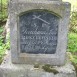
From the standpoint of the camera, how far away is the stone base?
4.04 meters

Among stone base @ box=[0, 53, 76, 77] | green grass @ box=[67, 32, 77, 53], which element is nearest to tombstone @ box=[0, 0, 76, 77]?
stone base @ box=[0, 53, 76, 77]

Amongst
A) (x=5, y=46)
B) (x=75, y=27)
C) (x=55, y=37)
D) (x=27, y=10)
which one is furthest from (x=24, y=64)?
(x=75, y=27)

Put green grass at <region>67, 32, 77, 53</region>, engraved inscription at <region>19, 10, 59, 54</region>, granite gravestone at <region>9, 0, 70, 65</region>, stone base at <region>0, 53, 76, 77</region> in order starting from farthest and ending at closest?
1. green grass at <region>67, 32, 77, 53</region>
2. stone base at <region>0, 53, 76, 77</region>
3. engraved inscription at <region>19, 10, 59, 54</region>
4. granite gravestone at <region>9, 0, 70, 65</region>

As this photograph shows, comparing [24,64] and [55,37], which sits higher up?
[55,37]

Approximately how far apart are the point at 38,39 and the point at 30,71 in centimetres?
59

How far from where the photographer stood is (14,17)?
12.5 ft

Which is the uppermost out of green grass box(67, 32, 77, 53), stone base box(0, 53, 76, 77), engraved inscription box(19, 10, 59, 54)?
engraved inscription box(19, 10, 59, 54)

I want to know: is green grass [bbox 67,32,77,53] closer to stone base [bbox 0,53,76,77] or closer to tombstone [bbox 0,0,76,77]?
tombstone [bbox 0,0,76,77]

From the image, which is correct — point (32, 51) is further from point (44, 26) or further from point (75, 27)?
point (75, 27)

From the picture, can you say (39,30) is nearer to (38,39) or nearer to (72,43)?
(38,39)

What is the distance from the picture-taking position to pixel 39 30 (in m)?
3.94

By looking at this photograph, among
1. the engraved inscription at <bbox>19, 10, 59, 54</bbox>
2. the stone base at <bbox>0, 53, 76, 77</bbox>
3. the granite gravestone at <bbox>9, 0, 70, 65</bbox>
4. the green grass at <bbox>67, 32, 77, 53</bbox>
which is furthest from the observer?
the green grass at <bbox>67, 32, 77, 53</bbox>

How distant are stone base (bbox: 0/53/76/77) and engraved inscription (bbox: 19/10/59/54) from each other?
0.30m

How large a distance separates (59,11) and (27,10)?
53 cm
